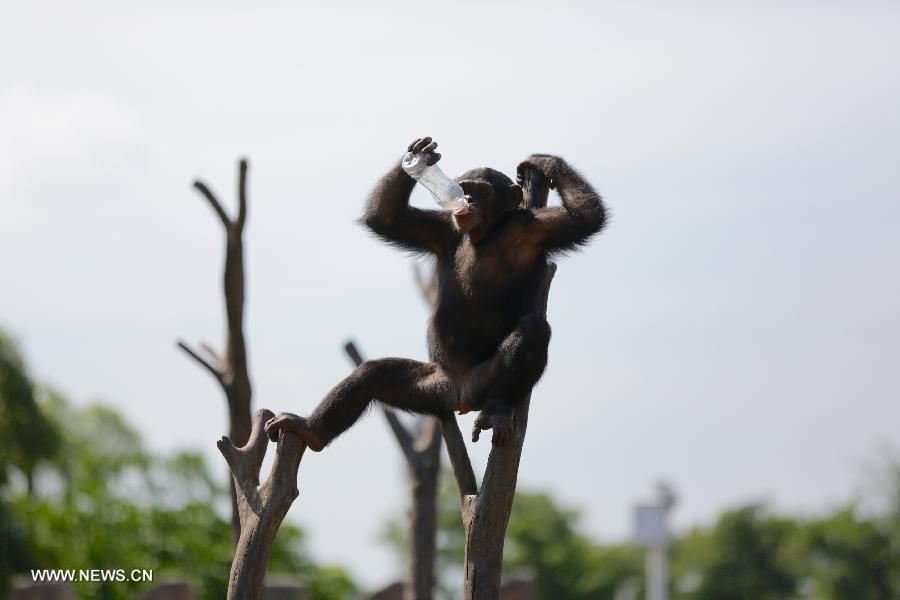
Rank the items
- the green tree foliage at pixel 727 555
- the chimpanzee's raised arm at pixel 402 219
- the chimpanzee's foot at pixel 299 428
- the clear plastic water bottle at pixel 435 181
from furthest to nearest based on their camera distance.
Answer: the green tree foliage at pixel 727 555 < the chimpanzee's raised arm at pixel 402 219 < the clear plastic water bottle at pixel 435 181 < the chimpanzee's foot at pixel 299 428

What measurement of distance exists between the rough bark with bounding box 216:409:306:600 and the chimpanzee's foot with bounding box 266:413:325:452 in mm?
56

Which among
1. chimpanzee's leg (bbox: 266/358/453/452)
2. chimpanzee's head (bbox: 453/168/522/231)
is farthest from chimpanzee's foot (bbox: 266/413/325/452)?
chimpanzee's head (bbox: 453/168/522/231)

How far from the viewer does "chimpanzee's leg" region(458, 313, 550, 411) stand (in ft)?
25.1

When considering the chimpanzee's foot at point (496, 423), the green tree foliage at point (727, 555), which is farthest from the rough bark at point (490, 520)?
the green tree foliage at point (727, 555)

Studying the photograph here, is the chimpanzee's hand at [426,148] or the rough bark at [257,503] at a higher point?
the chimpanzee's hand at [426,148]

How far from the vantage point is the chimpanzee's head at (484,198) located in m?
8.11

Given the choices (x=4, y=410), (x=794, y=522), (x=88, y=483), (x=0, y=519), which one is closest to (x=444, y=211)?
(x=0, y=519)

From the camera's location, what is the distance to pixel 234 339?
37.2ft

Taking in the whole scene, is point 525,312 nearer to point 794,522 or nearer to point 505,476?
point 505,476

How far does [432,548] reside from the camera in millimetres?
13172

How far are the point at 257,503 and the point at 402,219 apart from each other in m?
1.86

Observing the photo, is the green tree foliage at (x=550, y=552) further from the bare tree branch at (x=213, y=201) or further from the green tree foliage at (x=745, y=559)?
the bare tree branch at (x=213, y=201)

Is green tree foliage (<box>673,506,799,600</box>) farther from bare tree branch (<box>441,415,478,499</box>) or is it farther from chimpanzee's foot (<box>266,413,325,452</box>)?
chimpanzee's foot (<box>266,413,325,452</box>)

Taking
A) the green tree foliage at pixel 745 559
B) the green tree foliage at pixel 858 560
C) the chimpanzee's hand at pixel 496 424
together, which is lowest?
the chimpanzee's hand at pixel 496 424
